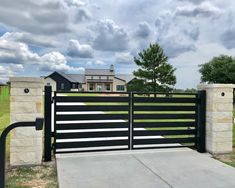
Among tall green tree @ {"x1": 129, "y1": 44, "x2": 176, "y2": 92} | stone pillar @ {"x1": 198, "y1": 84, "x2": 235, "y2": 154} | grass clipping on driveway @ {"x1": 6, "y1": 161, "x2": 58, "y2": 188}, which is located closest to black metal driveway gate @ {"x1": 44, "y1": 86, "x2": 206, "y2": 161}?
stone pillar @ {"x1": 198, "y1": 84, "x2": 235, "y2": 154}

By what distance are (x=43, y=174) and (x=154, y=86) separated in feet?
83.1

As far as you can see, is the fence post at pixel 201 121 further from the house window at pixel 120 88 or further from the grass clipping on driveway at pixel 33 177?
the house window at pixel 120 88

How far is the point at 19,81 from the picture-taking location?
4.77m

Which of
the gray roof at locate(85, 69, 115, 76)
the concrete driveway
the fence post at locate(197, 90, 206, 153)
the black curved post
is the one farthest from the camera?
the gray roof at locate(85, 69, 115, 76)

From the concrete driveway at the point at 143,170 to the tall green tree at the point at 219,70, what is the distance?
28178mm

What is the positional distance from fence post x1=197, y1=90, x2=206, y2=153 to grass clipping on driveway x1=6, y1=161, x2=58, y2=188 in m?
3.13

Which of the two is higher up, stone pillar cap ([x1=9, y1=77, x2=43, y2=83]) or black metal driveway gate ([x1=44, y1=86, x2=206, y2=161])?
stone pillar cap ([x1=9, y1=77, x2=43, y2=83])

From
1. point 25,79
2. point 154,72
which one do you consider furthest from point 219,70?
point 25,79

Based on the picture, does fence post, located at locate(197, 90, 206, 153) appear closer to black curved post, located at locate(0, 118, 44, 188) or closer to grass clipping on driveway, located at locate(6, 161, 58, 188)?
grass clipping on driveway, located at locate(6, 161, 58, 188)

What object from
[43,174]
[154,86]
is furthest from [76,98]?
[154,86]

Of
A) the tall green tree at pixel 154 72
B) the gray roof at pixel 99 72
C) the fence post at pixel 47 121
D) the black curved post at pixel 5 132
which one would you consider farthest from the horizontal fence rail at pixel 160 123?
the gray roof at pixel 99 72

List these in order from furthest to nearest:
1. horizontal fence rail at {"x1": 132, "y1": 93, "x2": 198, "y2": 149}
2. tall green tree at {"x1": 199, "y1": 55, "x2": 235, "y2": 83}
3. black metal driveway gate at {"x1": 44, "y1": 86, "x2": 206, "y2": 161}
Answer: tall green tree at {"x1": 199, "y1": 55, "x2": 235, "y2": 83}, horizontal fence rail at {"x1": 132, "y1": 93, "x2": 198, "y2": 149}, black metal driveway gate at {"x1": 44, "y1": 86, "x2": 206, "y2": 161}

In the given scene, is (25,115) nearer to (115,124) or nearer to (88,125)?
(88,125)

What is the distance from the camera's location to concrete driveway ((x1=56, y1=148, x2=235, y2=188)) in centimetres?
386
